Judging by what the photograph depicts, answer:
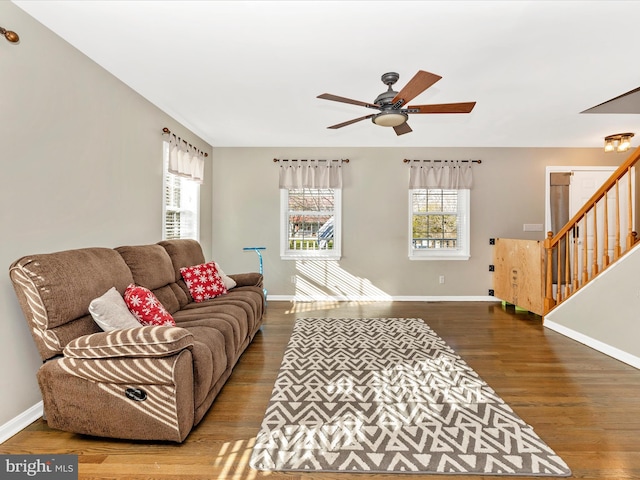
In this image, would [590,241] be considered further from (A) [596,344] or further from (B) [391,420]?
(B) [391,420]

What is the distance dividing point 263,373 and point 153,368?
116cm

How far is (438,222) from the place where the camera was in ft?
Answer: 17.6

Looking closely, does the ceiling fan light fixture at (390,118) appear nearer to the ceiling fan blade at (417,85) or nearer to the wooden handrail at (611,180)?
the ceiling fan blade at (417,85)

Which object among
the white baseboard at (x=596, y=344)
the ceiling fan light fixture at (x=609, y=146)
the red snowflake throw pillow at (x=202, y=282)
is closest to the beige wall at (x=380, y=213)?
the ceiling fan light fixture at (x=609, y=146)

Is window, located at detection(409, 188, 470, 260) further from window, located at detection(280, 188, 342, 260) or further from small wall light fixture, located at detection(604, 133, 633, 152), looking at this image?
small wall light fixture, located at detection(604, 133, 633, 152)

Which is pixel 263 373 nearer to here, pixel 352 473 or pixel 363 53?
pixel 352 473

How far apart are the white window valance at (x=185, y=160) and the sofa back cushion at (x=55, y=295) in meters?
1.95

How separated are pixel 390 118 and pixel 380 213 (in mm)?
2723

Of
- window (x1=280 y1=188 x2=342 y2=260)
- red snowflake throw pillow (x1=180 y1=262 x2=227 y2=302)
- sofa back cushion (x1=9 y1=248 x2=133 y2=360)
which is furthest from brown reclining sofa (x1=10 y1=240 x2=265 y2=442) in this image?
window (x1=280 y1=188 x2=342 y2=260)

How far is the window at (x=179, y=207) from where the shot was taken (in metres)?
3.83

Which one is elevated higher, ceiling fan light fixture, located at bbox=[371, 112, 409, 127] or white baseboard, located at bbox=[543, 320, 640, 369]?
ceiling fan light fixture, located at bbox=[371, 112, 409, 127]

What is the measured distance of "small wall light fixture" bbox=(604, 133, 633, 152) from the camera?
4.53 m

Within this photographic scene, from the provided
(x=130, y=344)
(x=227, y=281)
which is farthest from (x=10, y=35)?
(x=227, y=281)

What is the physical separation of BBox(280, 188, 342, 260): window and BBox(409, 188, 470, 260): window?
1.36m
